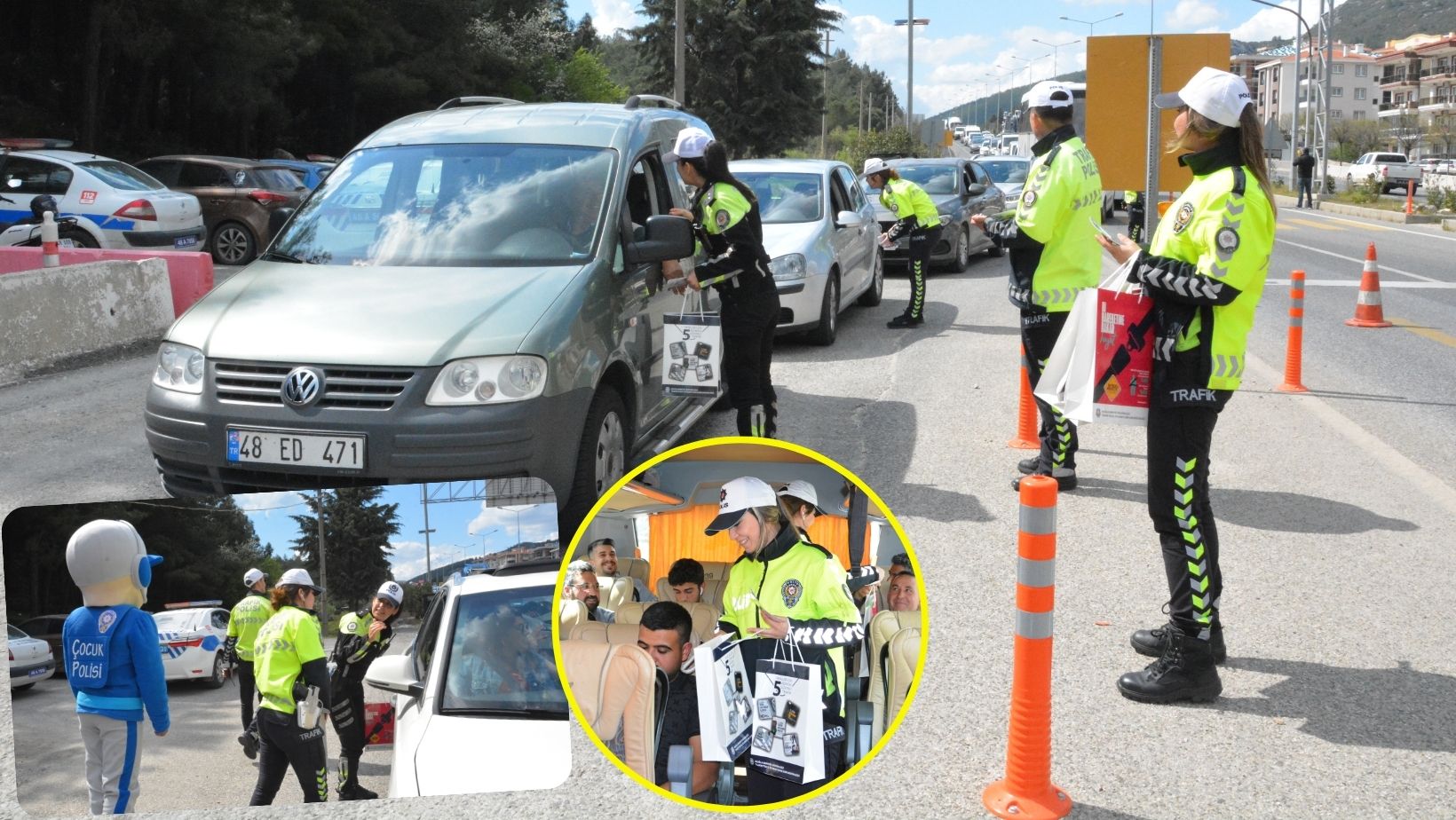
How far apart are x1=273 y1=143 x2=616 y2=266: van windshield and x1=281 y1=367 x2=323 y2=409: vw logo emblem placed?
1.16 m

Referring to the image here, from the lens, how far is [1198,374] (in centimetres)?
447

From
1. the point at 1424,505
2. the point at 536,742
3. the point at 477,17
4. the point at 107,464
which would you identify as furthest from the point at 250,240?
the point at 477,17

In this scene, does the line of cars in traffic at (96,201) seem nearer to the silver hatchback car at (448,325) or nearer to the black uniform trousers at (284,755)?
the silver hatchback car at (448,325)

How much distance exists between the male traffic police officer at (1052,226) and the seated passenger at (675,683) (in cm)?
422

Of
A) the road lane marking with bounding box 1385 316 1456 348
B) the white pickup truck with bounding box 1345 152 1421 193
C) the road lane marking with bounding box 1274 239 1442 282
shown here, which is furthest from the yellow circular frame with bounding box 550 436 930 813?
the white pickup truck with bounding box 1345 152 1421 193

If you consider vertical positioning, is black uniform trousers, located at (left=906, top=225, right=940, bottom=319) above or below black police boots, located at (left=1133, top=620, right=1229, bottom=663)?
above

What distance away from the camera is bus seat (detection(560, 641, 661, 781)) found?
2.80 m

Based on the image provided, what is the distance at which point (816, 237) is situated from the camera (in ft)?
40.2

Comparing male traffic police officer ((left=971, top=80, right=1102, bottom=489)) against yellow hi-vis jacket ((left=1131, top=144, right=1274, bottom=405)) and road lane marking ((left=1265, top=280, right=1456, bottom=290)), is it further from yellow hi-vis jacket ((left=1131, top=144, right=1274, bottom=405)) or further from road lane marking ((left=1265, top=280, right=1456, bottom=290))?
road lane marking ((left=1265, top=280, right=1456, bottom=290))

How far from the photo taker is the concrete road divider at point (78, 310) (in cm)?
1145

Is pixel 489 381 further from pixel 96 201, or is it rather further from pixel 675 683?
pixel 96 201

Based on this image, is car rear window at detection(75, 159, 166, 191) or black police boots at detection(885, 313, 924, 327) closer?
black police boots at detection(885, 313, 924, 327)

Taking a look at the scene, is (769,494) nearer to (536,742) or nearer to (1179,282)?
(536,742)

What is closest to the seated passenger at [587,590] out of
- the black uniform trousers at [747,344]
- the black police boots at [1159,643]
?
the black police boots at [1159,643]
